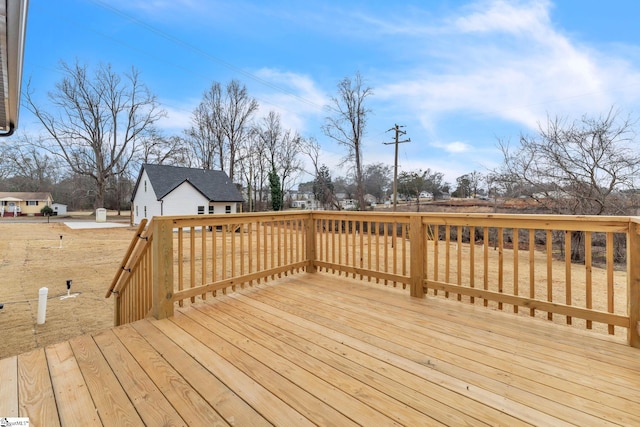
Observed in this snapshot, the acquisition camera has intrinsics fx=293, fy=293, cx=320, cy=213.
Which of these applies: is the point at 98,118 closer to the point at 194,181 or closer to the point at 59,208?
the point at 194,181

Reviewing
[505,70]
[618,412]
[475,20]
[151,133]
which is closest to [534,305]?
[618,412]

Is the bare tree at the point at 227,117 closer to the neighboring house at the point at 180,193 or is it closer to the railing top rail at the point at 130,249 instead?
the neighboring house at the point at 180,193

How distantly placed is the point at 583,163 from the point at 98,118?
105ft

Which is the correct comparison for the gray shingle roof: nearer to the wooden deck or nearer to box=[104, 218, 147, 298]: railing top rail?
box=[104, 218, 147, 298]: railing top rail

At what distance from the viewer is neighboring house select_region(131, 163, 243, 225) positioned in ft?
63.2

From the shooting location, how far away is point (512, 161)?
11078mm

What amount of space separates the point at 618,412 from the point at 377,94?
16806 mm

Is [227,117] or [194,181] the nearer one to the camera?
[194,181]

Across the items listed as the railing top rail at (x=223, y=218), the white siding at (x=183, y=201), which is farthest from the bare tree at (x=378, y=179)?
the railing top rail at (x=223, y=218)

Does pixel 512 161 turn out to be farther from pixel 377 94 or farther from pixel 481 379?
pixel 481 379

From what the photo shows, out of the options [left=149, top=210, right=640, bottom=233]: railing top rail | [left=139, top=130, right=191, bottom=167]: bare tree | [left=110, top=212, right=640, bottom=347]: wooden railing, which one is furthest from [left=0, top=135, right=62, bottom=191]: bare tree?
[left=149, top=210, right=640, bottom=233]: railing top rail

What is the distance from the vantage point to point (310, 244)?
4277mm

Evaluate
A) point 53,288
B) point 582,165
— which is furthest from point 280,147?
point 53,288

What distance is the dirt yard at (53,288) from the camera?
4.18m
